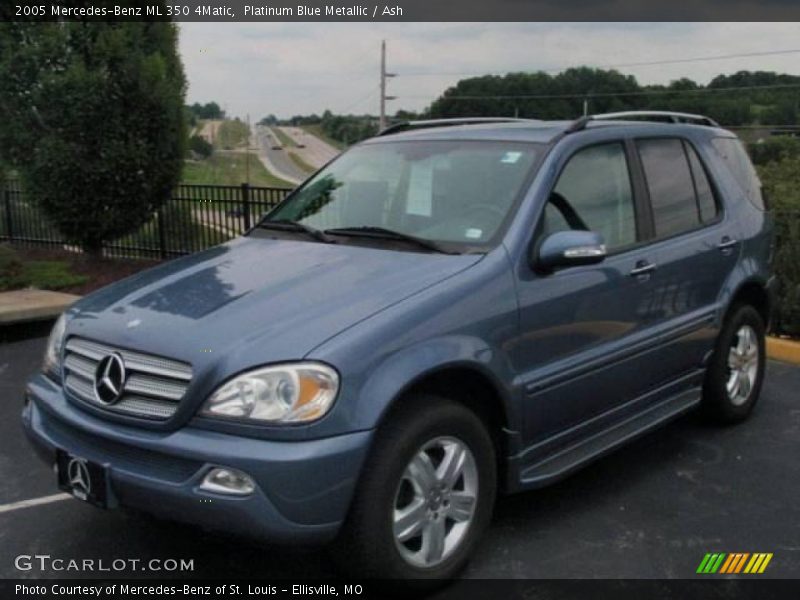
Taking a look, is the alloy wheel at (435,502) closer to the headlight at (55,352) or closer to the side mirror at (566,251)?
the side mirror at (566,251)

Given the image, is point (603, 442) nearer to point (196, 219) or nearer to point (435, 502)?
point (435, 502)

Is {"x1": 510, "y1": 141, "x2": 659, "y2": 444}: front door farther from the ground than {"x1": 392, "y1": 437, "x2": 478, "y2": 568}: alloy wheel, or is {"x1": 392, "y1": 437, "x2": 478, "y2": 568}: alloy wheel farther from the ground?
{"x1": 510, "y1": 141, "x2": 659, "y2": 444}: front door

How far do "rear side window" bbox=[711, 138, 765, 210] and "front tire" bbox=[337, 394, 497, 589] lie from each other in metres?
2.75

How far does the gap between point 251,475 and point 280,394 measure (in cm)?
28

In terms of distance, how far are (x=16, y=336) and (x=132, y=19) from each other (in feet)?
13.2

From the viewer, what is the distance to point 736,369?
16.9 feet

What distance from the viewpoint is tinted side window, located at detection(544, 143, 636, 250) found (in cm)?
392

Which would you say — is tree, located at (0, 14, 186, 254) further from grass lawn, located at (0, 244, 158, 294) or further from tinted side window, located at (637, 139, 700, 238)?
tinted side window, located at (637, 139, 700, 238)

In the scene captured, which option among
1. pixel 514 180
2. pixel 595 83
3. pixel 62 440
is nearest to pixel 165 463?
pixel 62 440

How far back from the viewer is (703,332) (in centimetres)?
465

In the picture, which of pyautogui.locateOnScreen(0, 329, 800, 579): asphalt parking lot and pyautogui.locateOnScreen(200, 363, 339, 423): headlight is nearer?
pyautogui.locateOnScreen(200, 363, 339, 423): headlight

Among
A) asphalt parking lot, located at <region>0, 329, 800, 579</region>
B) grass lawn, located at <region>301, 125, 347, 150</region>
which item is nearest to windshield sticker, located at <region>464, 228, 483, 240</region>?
asphalt parking lot, located at <region>0, 329, 800, 579</region>

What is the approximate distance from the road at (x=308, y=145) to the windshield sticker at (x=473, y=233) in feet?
117

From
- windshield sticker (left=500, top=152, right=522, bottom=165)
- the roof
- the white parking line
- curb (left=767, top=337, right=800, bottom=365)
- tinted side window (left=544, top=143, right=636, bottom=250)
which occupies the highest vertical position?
the roof
